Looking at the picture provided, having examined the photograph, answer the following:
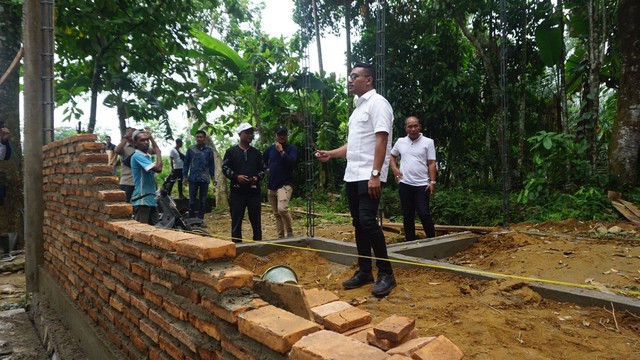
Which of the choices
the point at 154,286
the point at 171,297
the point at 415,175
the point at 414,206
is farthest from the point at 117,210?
the point at 414,206

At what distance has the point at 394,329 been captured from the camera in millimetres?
1525

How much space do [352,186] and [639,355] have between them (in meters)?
2.12

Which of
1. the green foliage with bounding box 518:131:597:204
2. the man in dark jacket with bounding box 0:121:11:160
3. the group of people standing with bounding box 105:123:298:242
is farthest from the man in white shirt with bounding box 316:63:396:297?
the man in dark jacket with bounding box 0:121:11:160

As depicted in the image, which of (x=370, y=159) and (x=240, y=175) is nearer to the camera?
(x=370, y=159)

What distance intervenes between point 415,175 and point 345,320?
344cm

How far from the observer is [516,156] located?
36.8 ft

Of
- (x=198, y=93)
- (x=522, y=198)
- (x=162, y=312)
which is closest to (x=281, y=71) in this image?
(x=198, y=93)

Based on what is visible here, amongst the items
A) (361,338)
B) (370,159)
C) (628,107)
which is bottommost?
(361,338)

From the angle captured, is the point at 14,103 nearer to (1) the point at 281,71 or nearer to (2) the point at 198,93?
(2) the point at 198,93

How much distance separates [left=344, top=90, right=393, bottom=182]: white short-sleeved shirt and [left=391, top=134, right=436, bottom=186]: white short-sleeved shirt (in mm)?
1593

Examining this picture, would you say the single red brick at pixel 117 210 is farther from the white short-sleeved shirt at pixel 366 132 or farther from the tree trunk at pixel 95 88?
the tree trunk at pixel 95 88

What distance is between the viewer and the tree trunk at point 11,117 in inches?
247

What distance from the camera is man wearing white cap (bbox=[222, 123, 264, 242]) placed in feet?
17.7

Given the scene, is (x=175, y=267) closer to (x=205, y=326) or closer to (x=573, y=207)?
(x=205, y=326)
